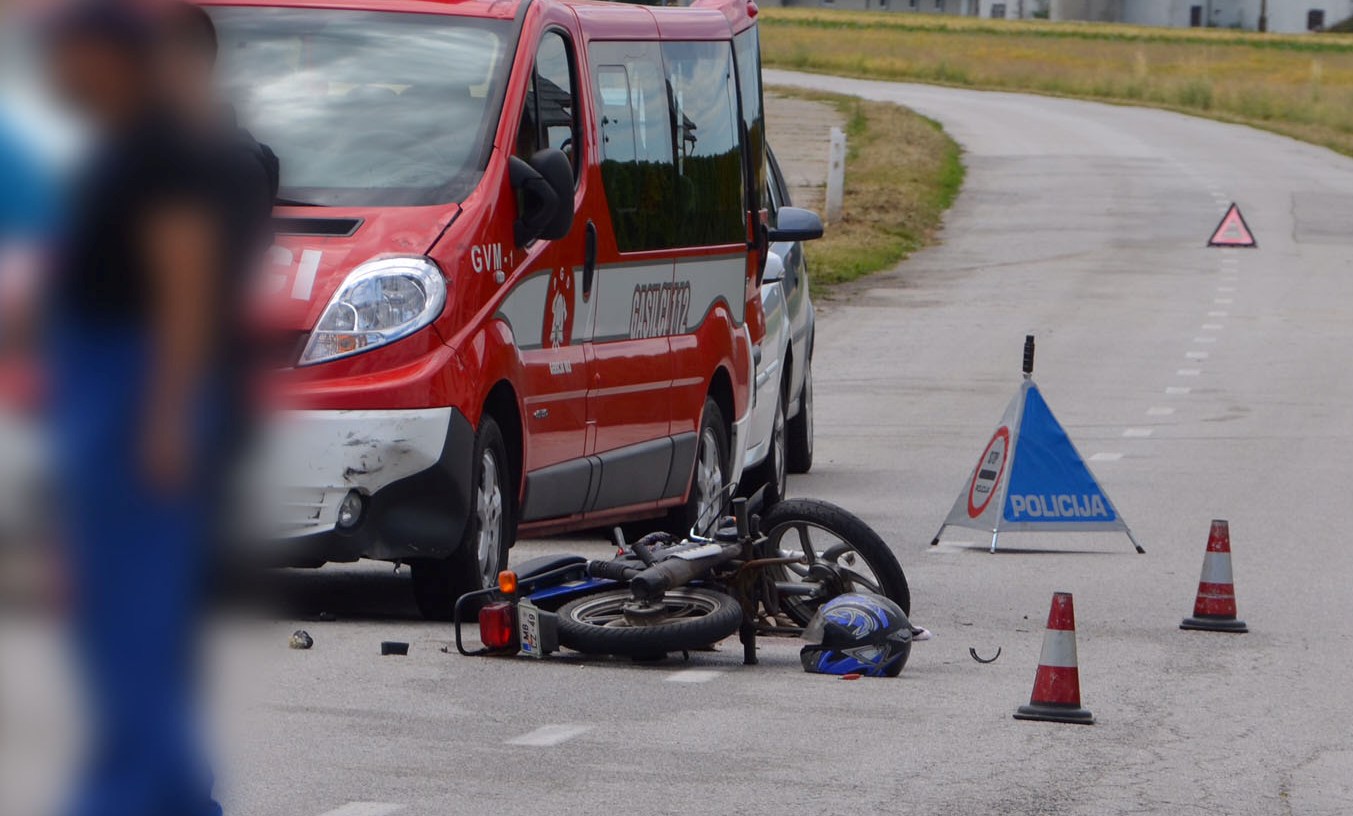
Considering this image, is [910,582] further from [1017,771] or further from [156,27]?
[156,27]

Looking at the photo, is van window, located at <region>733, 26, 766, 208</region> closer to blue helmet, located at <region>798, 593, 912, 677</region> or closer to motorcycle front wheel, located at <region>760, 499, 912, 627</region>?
motorcycle front wheel, located at <region>760, 499, 912, 627</region>

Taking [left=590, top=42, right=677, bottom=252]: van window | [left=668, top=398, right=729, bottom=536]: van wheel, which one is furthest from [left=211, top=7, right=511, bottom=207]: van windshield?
[left=668, top=398, right=729, bottom=536]: van wheel

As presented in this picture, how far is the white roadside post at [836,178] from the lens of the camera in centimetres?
3294

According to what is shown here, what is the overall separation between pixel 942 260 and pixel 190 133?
29.7m

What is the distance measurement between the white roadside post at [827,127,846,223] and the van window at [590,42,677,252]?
72.5 feet

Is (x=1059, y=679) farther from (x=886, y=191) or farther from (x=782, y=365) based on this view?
(x=886, y=191)

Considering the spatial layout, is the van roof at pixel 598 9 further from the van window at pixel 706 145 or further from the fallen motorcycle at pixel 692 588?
the fallen motorcycle at pixel 692 588

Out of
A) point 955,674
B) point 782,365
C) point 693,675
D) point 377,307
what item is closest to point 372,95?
point 377,307

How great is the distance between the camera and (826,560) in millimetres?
8820

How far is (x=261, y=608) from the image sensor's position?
2.64 meters

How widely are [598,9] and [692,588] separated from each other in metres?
3.01

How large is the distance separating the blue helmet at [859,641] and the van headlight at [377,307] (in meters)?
1.67

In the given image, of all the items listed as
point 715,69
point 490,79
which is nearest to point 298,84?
point 490,79

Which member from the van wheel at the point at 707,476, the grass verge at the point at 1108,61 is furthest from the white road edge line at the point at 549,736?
the grass verge at the point at 1108,61
